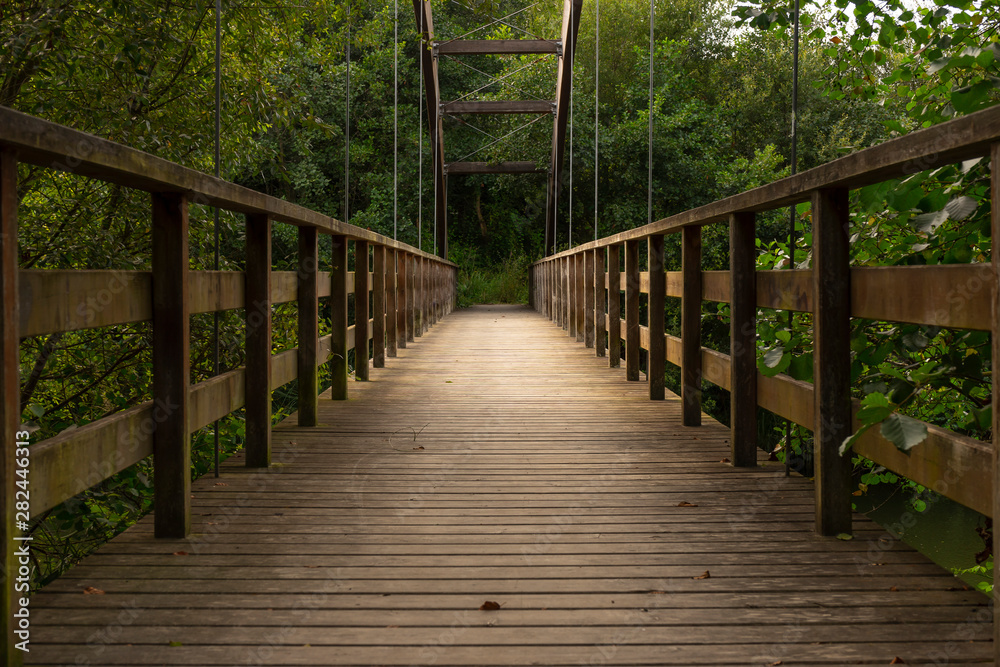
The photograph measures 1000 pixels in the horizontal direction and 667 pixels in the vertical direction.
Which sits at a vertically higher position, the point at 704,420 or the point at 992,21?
the point at 992,21

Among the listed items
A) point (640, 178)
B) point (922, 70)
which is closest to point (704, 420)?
point (922, 70)

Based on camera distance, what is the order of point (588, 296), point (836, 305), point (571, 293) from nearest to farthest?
point (836, 305) → point (588, 296) → point (571, 293)

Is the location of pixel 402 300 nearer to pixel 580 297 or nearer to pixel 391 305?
pixel 391 305

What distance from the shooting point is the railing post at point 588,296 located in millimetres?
7121

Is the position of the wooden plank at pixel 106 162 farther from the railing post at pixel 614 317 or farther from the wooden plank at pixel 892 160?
the railing post at pixel 614 317

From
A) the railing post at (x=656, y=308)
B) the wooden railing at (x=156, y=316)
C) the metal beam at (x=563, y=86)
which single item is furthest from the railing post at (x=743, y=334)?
the metal beam at (x=563, y=86)

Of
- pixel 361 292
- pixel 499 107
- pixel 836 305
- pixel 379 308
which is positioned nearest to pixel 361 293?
pixel 361 292

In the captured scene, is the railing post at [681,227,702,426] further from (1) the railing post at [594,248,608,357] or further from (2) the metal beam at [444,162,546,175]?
(2) the metal beam at [444,162,546,175]

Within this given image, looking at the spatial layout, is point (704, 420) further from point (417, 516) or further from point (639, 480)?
point (417, 516)

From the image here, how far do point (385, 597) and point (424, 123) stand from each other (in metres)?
18.5

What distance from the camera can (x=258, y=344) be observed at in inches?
112

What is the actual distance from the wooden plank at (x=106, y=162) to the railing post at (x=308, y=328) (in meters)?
0.79

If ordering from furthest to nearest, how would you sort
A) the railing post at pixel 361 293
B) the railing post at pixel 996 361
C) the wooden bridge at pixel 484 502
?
1. the railing post at pixel 361 293
2. the wooden bridge at pixel 484 502
3. the railing post at pixel 996 361

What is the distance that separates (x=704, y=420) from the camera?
3.83 m
